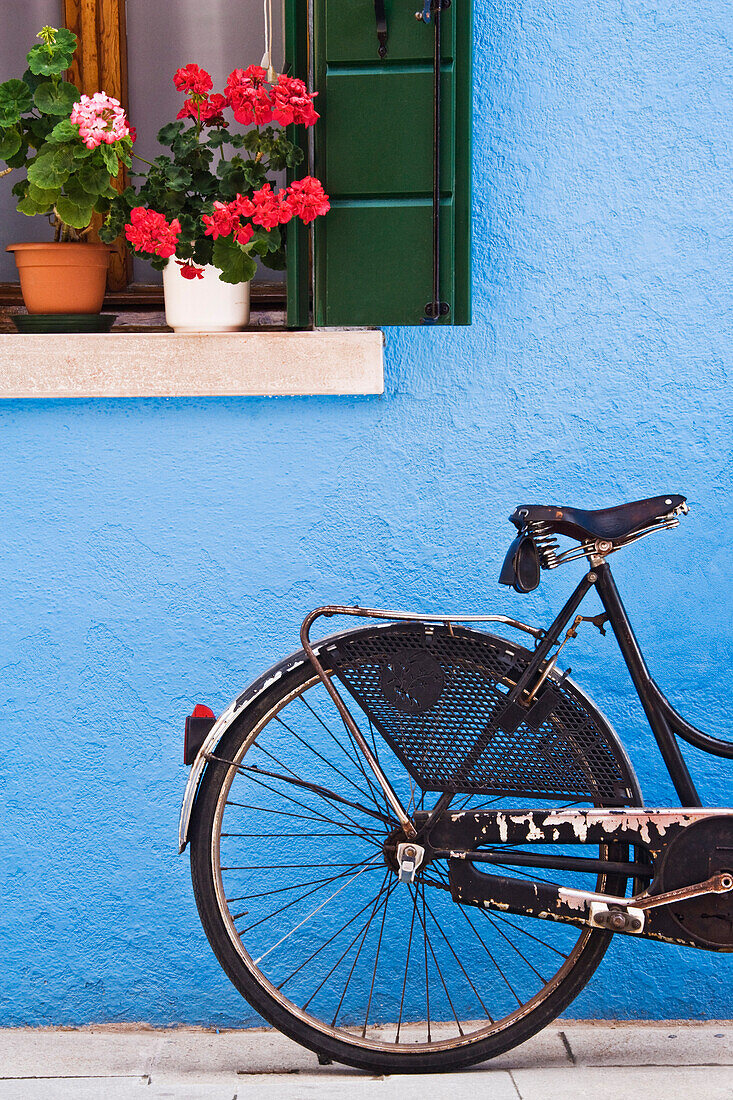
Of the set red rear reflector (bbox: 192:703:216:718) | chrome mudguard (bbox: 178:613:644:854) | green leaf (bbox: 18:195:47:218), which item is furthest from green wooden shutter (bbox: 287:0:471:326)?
red rear reflector (bbox: 192:703:216:718)

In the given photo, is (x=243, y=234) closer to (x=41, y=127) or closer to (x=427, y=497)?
(x=41, y=127)

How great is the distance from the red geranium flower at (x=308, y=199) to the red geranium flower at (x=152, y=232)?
0.26 meters

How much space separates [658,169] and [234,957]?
1982 mm

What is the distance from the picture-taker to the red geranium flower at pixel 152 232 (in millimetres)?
2264

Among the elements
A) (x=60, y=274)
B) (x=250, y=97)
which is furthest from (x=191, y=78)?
(x=60, y=274)

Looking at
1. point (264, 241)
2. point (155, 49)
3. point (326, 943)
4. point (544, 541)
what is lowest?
point (326, 943)

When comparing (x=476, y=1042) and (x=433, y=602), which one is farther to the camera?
(x=433, y=602)

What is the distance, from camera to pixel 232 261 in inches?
91.4

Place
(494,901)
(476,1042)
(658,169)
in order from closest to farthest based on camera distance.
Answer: (494,901)
(476,1042)
(658,169)

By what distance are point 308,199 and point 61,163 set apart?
56 cm

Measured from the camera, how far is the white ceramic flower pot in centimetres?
240

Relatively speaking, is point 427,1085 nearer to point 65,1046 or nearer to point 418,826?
point 418,826

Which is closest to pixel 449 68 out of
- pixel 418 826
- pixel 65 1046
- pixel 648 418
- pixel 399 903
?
pixel 648 418

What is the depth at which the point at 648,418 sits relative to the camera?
2.51 meters
